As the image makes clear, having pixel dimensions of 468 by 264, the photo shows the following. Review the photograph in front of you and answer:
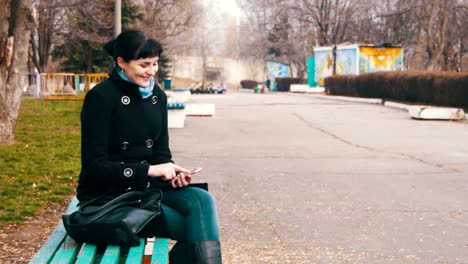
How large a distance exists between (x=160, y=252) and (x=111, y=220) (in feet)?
0.93

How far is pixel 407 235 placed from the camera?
20.3 feet

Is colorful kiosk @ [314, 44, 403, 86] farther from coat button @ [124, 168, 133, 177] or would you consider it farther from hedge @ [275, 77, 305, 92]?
coat button @ [124, 168, 133, 177]

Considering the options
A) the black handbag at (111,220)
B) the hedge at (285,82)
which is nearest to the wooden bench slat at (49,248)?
the black handbag at (111,220)

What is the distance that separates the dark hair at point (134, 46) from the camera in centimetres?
382

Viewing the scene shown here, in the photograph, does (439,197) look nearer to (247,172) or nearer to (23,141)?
(247,172)

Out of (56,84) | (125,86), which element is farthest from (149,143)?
(56,84)

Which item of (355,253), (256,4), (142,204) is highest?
(256,4)

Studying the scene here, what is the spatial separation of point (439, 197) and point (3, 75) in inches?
325

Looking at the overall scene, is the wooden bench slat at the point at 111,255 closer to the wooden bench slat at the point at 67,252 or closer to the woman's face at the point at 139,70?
the wooden bench slat at the point at 67,252

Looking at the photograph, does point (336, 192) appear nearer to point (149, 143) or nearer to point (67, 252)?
point (149, 143)

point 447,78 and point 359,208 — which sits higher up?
point 447,78

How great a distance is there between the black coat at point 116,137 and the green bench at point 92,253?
31cm

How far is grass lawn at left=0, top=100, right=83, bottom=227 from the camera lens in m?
7.39

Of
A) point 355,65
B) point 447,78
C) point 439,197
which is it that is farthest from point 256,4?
point 439,197
